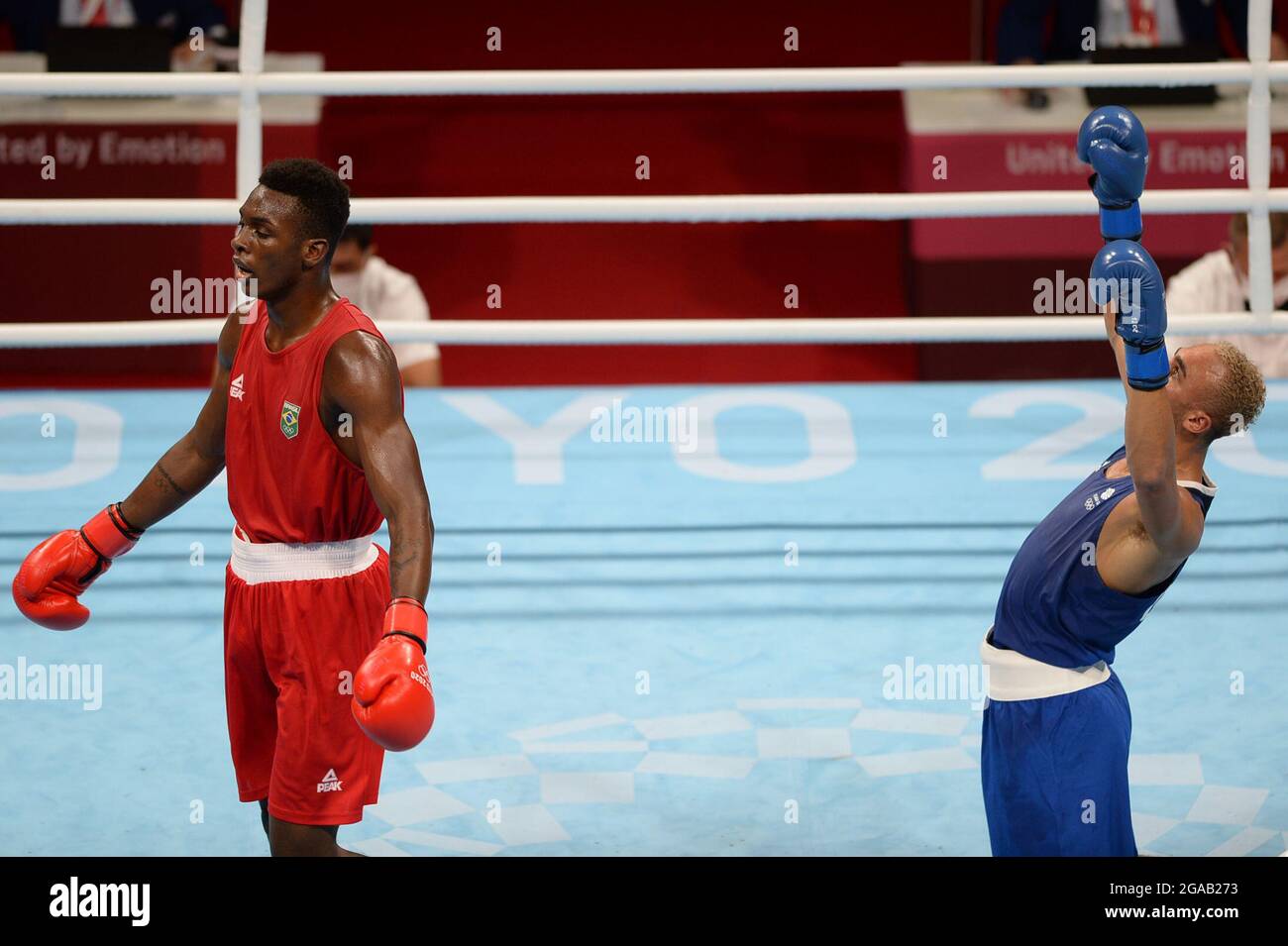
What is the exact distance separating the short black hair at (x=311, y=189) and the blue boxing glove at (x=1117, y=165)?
1087 millimetres

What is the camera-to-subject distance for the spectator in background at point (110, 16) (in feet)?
20.5

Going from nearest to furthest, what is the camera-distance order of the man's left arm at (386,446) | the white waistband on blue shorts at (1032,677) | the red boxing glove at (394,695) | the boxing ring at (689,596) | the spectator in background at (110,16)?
the red boxing glove at (394,695) < the man's left arm at (386,446) < the white waistband on blue shorts at (1032,677) < the boxing ring at (689,596) < the spectator in background at (110,16)

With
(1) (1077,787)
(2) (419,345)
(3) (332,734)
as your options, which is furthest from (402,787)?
(2) (419,345)

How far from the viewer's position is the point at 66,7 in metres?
6.46

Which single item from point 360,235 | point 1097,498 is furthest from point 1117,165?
point 360,235

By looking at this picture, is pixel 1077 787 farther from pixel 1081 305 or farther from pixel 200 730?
pixel 1081 305

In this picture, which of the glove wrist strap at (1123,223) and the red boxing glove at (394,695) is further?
the glove wrist strap at (1123,223)

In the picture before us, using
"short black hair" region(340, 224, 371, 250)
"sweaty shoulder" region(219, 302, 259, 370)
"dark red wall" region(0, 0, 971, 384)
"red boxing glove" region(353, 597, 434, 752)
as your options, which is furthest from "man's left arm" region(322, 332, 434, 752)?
"dark red wall" region(0, 0, 971, 384)

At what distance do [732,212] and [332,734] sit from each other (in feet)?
7.44

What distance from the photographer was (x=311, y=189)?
2352 mm

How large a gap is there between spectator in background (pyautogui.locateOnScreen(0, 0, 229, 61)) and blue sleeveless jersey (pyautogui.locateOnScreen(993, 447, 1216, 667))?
4565 mm

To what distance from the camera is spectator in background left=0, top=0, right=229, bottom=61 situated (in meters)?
6.23

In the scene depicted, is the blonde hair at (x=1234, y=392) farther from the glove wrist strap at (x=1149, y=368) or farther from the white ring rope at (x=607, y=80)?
the white ring rope at (x=607, y=80)
